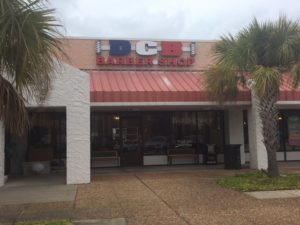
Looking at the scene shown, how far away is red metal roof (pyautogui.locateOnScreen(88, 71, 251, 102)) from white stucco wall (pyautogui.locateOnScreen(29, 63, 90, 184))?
1.20 m

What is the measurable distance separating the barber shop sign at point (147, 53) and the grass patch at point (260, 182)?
7.51 metres

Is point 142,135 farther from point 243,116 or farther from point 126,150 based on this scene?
point 243,116

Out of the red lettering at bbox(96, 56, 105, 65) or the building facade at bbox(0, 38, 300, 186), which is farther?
the red lettering at bbox(96, 56, 105, 65)

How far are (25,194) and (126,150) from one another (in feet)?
29.0

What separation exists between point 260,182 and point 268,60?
3.87m

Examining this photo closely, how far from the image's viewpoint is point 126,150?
21.4 m

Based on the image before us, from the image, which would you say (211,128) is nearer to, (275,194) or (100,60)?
(100,60)

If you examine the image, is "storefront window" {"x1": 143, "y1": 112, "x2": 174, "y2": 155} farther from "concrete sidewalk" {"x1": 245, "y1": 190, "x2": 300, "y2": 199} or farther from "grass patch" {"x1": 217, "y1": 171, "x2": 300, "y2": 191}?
"concrete sidewalk" {"x1": 245, "y1": 190, "x2": 300, "y2": 199}

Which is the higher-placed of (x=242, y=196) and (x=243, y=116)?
(x=243, y=116)

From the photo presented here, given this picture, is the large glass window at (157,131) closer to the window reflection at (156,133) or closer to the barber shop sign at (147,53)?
the window reflection at (156,133)

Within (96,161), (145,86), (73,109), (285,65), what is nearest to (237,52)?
(285,65)

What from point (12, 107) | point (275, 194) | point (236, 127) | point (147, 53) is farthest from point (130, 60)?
point (12, 107)

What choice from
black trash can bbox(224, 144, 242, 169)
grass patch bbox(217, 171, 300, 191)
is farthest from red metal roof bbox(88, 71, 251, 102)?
grass patch bbox(217, 171, 300, 191)

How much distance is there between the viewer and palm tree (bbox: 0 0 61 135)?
282 inches
